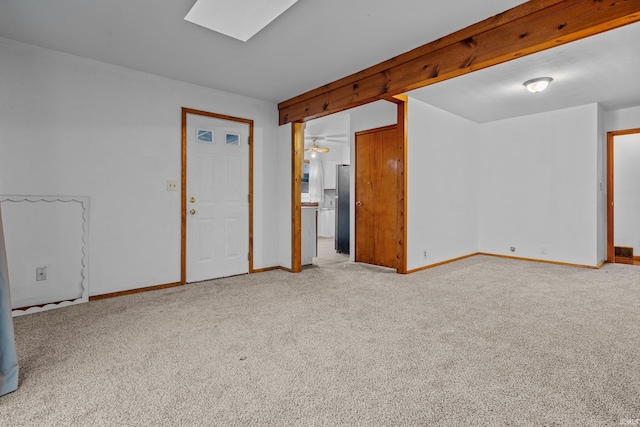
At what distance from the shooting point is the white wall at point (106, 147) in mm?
2773

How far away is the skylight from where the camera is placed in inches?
86.5

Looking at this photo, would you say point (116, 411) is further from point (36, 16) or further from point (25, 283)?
point (36, 16)

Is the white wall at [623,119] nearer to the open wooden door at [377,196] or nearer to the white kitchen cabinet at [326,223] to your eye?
the open wooden door at [377,196]

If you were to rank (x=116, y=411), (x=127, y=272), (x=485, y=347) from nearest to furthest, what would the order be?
(x=116, y=411)
(x=485, y=347)
(x=127, y=272)

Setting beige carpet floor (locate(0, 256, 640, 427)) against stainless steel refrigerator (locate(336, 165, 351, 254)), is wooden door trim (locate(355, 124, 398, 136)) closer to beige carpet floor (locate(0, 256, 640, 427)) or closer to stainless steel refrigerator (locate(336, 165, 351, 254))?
stainless steel refrigerator (locate(336, 165, 351, 254))

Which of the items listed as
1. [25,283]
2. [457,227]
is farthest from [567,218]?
[25,283]

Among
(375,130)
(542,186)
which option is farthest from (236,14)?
(542,186)

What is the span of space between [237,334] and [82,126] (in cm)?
250

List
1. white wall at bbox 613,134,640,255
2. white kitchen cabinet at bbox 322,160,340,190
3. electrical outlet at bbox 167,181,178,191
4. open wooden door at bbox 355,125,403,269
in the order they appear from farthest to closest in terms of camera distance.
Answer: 1. white kitchen cabinet at bbox 322,160,340,190
2. white wall at bbox 613,134,640,255
3. open wooden door at bbox 355,125,403,269
4. electrical outlet at bbox 167,181,178,191

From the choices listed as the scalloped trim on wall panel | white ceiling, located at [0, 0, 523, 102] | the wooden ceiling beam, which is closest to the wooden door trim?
the wooden ceiling beam

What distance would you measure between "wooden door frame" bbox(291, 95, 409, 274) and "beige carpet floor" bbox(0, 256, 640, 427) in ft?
3.12

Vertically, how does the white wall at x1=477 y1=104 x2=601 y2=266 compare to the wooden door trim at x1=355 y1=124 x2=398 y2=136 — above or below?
below

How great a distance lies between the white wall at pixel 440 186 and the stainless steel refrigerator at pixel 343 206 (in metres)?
1.64

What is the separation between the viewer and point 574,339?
2223mm
